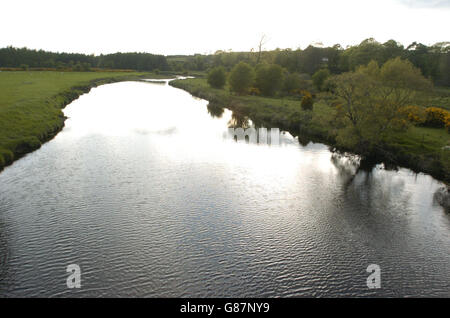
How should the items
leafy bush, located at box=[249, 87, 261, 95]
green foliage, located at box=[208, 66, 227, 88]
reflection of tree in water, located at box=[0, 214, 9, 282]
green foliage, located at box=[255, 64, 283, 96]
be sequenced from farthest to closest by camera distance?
green foliage, located at box=[208, 66, 227, 88] < leafy bush, located at box=[249, 87, 261, 95] < green foliage, located at box=[255, 64, 283, 96] < reflection of tree in water, located at box=[0, 214, 9, 282]

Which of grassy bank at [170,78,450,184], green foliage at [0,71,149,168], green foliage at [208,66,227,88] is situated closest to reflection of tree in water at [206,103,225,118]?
grassy bank at [170,78,450,184]

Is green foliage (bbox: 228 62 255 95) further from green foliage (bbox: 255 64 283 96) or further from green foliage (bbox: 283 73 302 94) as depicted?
green foliage (bbox: 283 73 302 94)

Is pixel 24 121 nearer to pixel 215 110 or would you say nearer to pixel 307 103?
pixel 215 110

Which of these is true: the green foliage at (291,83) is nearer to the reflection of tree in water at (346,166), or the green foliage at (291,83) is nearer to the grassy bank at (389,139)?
the grassy bank at (389,139)

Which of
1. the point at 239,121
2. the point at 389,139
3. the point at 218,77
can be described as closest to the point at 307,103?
the point at 239,121

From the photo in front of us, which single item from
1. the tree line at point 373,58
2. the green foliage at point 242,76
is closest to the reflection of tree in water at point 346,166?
the green foliage at point 242,76
